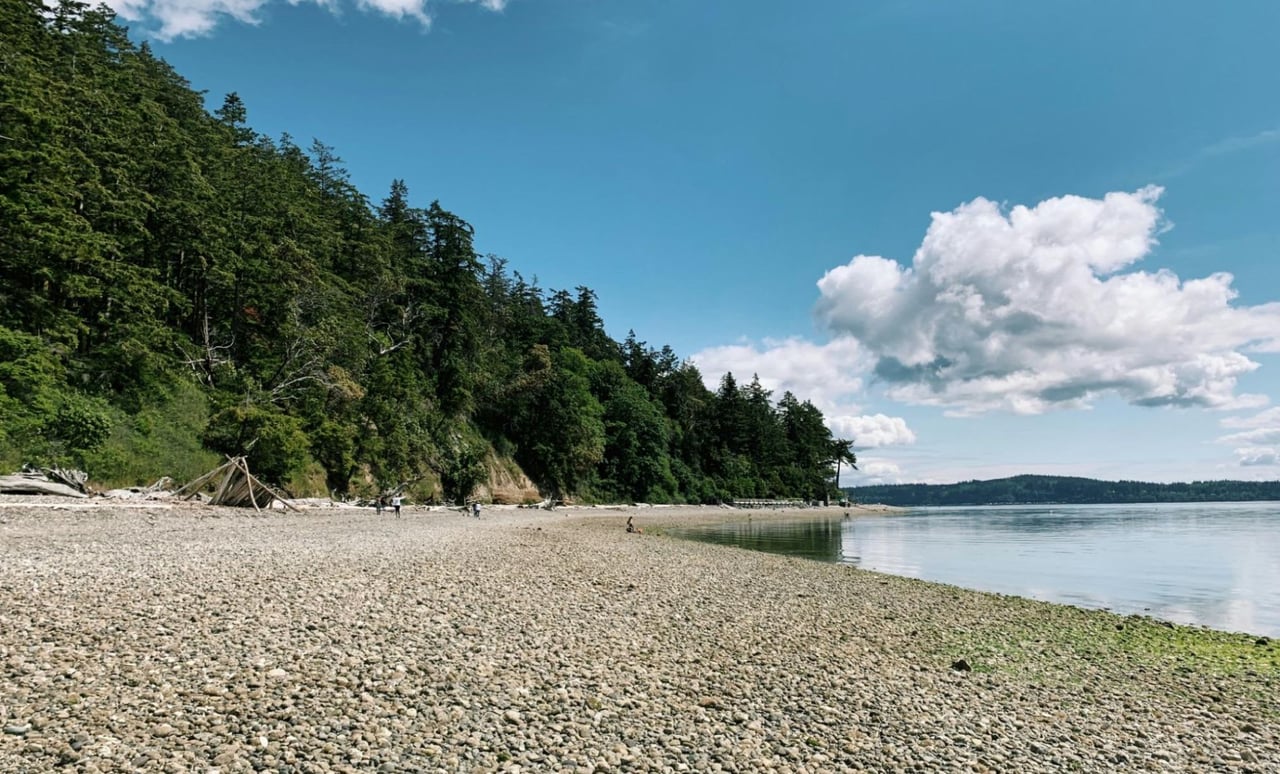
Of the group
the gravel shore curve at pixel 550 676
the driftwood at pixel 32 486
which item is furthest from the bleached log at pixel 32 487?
the gravel shore curve at pixel 550 676

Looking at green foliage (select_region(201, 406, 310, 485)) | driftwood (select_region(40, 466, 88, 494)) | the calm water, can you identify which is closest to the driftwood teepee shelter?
green foliage (select_region(201, 406, 310, 485))

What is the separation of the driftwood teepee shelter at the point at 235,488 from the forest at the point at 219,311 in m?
2.01

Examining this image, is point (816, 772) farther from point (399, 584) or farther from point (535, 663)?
point (399, 584)

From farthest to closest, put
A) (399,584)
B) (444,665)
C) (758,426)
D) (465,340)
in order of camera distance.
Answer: (758,426) < (465,340) < (399,584) < (444,665)

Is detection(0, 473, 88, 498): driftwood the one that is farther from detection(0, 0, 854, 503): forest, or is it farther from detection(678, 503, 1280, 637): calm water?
detection(678, 503, 1280, 637): calm water

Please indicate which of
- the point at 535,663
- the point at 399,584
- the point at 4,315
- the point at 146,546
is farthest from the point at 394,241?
the point at 535,663

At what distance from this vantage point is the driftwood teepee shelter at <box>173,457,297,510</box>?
27672 mm

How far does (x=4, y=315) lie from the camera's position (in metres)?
25.1

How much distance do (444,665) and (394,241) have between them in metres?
62.7

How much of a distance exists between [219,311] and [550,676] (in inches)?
1606

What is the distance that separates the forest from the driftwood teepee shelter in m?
2.01

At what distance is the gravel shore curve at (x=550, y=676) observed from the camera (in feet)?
17.9

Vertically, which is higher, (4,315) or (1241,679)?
(4,315)

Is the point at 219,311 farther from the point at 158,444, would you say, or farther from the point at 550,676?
the point at 550,676
